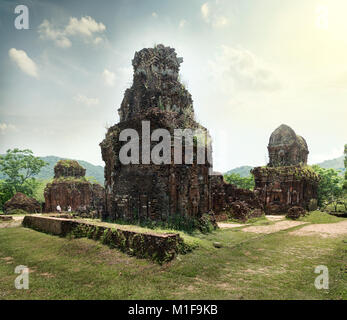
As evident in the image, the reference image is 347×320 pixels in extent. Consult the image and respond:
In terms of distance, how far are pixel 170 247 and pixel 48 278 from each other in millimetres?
2943

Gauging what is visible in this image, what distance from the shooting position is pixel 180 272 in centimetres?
535

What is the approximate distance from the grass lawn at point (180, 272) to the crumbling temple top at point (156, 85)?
7393 millimetres

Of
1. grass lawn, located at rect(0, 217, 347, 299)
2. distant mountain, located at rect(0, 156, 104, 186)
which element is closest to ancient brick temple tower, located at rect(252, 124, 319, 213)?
grass lawn, located at rect(0, 217, 347, 299)

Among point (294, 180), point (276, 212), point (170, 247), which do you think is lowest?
point (276, 212)

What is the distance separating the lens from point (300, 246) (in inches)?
329

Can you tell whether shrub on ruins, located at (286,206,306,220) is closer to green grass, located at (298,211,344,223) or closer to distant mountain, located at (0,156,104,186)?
green grass, located at (298,211,344,223)

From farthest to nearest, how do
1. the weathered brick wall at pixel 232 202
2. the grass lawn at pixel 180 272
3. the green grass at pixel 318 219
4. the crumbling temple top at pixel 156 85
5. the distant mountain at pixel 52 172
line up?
the distant mountain at pixel 52 172
the weathered brick wall at pixel 232 202
the green grass at pixel 318 219
the crumbling temple top at pixel 156 85
the grass lawn at pixel 180 272

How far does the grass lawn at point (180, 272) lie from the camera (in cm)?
438

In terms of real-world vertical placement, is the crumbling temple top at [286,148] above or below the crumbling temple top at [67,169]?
above

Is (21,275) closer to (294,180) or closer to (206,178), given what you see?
(206,178)
